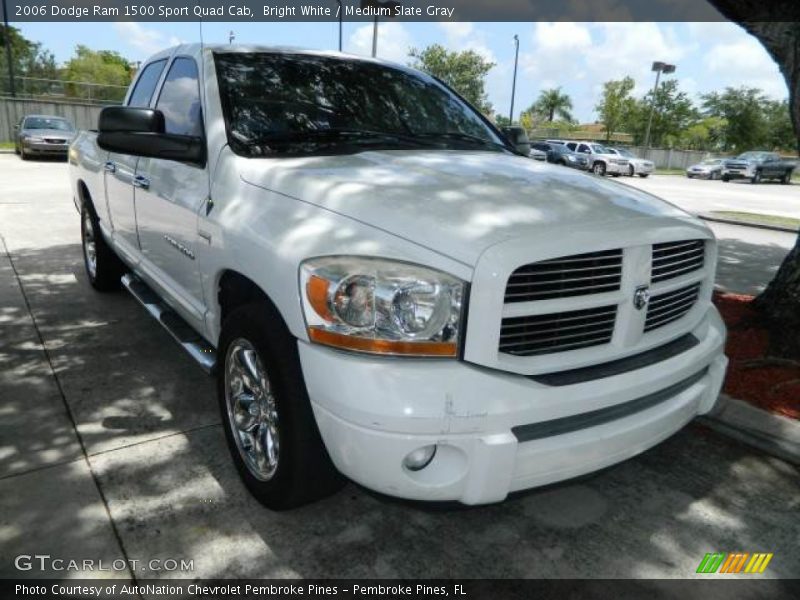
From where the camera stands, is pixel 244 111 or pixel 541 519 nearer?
pixel 541 519

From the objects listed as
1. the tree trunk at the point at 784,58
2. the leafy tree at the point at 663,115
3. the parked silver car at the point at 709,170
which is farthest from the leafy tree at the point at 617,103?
the tree trunk at the point at 784,58

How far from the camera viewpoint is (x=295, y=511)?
8.39 ft

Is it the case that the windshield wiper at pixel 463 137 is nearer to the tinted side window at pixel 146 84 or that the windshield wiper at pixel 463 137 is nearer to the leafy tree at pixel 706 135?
the tinted side window at pixel 146 84

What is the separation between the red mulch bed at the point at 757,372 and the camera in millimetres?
3535

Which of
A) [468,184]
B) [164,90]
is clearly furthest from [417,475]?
[164,90]

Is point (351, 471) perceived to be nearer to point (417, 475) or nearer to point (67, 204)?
point (417, 475)

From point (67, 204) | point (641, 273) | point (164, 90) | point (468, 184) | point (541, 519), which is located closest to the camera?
point (641, 273)

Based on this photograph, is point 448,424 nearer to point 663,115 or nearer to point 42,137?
point 42,137

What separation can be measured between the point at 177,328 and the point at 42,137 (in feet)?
63.6

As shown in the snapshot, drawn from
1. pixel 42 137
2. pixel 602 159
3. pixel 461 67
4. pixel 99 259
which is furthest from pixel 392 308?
pixel 461 67

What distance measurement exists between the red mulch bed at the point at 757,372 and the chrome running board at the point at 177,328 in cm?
300

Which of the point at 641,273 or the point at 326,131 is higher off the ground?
the point at 326,131

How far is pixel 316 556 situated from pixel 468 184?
1.57 m

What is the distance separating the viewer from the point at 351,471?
199 centimetres
